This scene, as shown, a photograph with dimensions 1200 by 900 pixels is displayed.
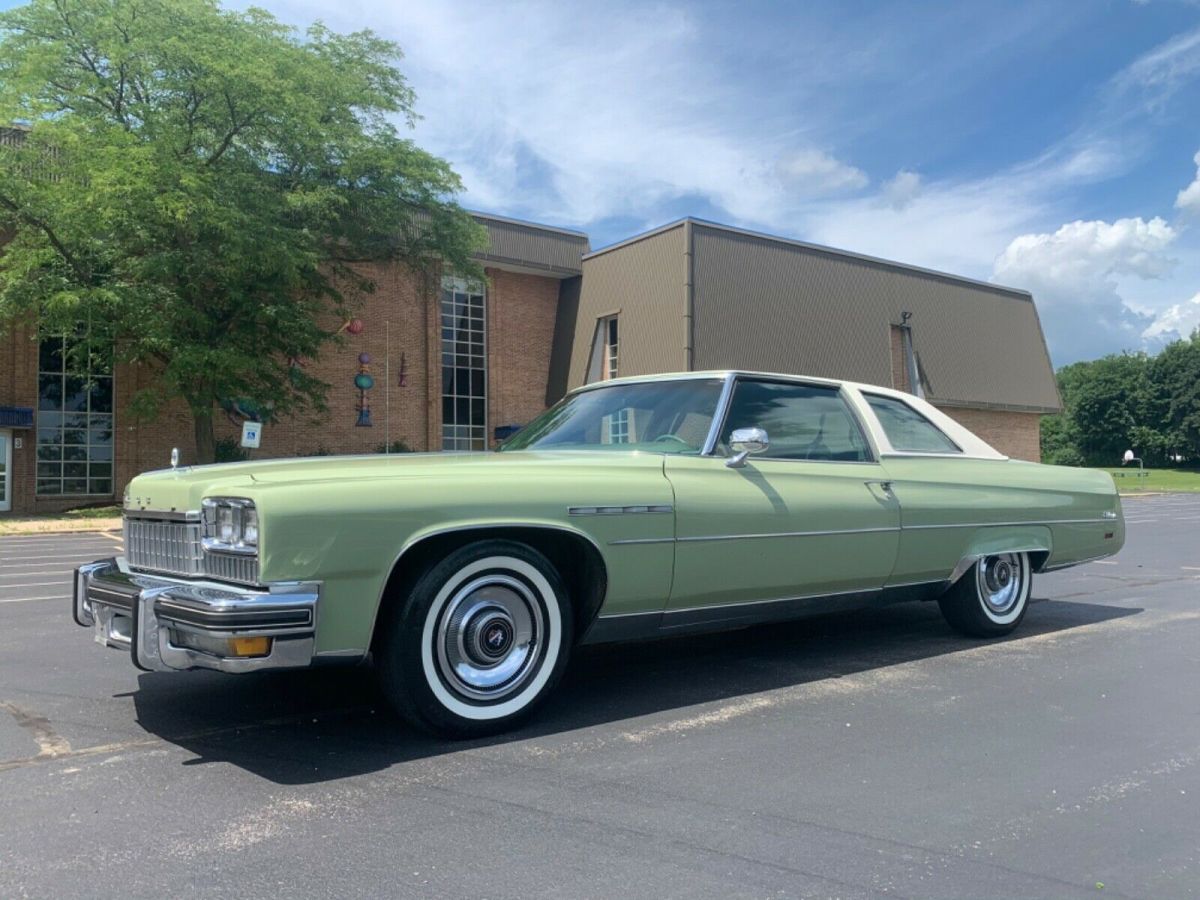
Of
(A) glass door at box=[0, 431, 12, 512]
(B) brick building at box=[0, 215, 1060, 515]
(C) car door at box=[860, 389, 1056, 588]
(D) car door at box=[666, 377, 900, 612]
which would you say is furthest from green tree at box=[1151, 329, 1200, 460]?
(D) car door at box=[666, 377, 900, 612]

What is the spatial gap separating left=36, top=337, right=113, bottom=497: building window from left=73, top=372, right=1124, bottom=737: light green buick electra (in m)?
25.0

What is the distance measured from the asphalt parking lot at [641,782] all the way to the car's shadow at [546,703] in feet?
0.07

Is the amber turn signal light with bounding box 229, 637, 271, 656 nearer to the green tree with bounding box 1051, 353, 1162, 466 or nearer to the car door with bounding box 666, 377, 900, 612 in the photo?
the car door with bounding box 666, 377, 900, 612

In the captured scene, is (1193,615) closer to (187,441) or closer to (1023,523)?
(1023,523)

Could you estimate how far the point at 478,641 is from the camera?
382 centimetres

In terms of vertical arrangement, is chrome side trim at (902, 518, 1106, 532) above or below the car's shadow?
above

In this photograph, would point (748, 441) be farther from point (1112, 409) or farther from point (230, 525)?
point (1112, 409)

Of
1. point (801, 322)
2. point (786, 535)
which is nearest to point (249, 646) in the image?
point (786, 535)

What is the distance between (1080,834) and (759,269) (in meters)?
30.5

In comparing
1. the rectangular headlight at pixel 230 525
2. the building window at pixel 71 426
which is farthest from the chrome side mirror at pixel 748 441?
the building window at pixel 71 426

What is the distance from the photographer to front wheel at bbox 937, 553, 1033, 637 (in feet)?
19.4

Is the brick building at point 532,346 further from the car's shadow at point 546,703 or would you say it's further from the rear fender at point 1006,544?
the rear fender at point 1006,544

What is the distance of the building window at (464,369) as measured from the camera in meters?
34.0

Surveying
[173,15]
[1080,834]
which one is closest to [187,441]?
[173,15]
